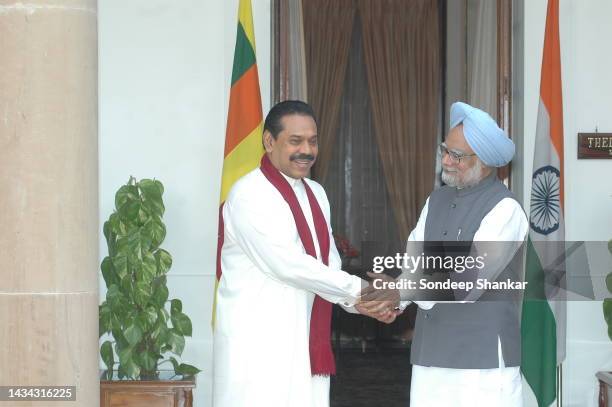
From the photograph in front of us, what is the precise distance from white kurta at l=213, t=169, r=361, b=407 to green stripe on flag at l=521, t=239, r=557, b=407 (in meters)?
2.10

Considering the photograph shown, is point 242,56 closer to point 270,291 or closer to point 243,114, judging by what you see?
point 243,114

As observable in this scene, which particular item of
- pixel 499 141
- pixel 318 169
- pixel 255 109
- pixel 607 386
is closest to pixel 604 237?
pixel 607 386

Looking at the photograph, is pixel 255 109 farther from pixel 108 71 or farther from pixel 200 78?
pixel 108 71

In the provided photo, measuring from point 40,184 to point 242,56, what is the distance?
279 cm

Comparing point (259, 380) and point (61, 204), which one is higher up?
point (61, 204)

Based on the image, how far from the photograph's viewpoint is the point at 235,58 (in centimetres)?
613

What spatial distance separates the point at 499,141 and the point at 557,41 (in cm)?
233

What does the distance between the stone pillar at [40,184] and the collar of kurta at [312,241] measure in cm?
90

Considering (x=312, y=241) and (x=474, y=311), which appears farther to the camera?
(x=312, y=241)

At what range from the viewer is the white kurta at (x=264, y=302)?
4027mm

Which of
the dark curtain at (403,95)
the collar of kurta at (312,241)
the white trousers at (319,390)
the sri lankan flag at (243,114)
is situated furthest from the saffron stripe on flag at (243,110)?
the dark curtain at (403,95)

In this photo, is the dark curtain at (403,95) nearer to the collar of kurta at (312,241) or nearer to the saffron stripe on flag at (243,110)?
the saffron stripe on flag at (243,110)

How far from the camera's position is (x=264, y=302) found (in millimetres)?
4055

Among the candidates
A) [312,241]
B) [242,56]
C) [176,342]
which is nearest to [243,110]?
[242,56]
